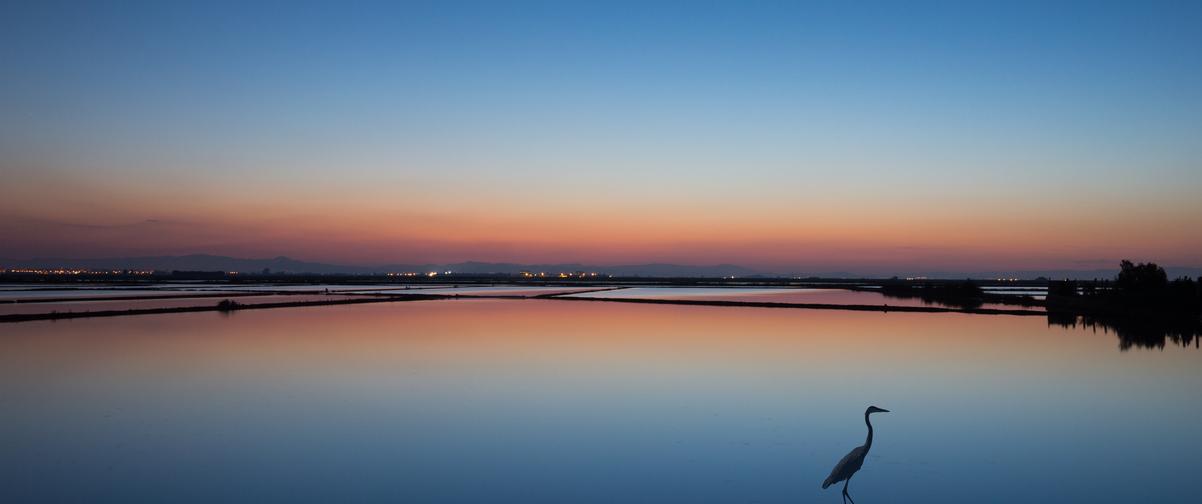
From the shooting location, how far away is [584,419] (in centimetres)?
1051

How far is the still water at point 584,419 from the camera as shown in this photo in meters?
7.48

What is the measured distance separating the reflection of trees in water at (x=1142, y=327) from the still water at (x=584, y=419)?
119 cm

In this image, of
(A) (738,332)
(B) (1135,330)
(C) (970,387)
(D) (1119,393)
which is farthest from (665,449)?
(B) (1135,330)

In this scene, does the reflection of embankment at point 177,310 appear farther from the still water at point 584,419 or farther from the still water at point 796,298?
the still water at point 796,298

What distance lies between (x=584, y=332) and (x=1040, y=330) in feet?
44.1

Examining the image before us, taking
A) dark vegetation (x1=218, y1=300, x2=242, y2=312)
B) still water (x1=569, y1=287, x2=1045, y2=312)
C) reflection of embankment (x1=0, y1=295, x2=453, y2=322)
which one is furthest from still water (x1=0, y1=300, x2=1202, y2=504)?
still water (x1=569, y1=287, x2=1045, y2=312)

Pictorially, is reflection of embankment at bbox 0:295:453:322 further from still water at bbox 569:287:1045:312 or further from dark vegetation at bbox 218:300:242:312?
still water at bbox 569:287:1045:312

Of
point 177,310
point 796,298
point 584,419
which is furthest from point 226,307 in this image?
point 796,298

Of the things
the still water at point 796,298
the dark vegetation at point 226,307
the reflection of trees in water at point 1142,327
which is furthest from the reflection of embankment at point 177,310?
the reflection of trees in water at point 1142,327

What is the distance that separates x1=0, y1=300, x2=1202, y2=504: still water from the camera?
7480mm

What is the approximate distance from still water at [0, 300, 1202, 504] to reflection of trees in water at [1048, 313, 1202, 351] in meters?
1.19

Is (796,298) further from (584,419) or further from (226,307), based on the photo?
(584,419)

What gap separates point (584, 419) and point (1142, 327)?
22213mm

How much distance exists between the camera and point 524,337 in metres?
21.3
